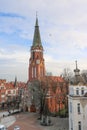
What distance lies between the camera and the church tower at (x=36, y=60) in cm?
8112

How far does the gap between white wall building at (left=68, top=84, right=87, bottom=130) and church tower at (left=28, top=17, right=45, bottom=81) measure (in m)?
41.4

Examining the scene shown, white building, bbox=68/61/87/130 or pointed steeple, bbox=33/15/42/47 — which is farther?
pointed steeple, bbox=33/15/42/47

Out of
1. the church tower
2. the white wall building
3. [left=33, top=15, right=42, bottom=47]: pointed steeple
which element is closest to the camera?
the white wall building

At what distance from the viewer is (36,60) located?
81.8m

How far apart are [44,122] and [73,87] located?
694 inches

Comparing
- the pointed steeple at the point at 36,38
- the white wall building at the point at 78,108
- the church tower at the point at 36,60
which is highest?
the pointed steeple at the point at 36,38

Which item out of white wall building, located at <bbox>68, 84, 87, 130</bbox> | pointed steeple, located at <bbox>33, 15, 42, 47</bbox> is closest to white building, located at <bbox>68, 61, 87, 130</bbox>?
white wall building, located at <bbox>68, 84, 87, 130</bbox>

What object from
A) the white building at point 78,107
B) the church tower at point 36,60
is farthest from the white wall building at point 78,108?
the church tower at point 36,60

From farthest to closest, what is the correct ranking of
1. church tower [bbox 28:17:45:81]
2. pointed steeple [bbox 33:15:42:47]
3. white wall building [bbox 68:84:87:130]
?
church tower [bbox 28:17:45:81], pointed steeple [bbox 33:15:42:47], white wall building [bbox 68:84:87:130]

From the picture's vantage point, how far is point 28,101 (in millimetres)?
79500

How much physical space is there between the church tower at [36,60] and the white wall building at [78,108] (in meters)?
41.4

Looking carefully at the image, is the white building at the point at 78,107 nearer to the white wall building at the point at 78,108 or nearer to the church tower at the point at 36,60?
the white wall building at the point at 78,108

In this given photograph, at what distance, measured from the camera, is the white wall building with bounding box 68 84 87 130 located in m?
38.3

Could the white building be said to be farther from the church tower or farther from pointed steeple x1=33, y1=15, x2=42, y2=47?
pointed steeple x1=33, y1=15, x2=42, y2=47
